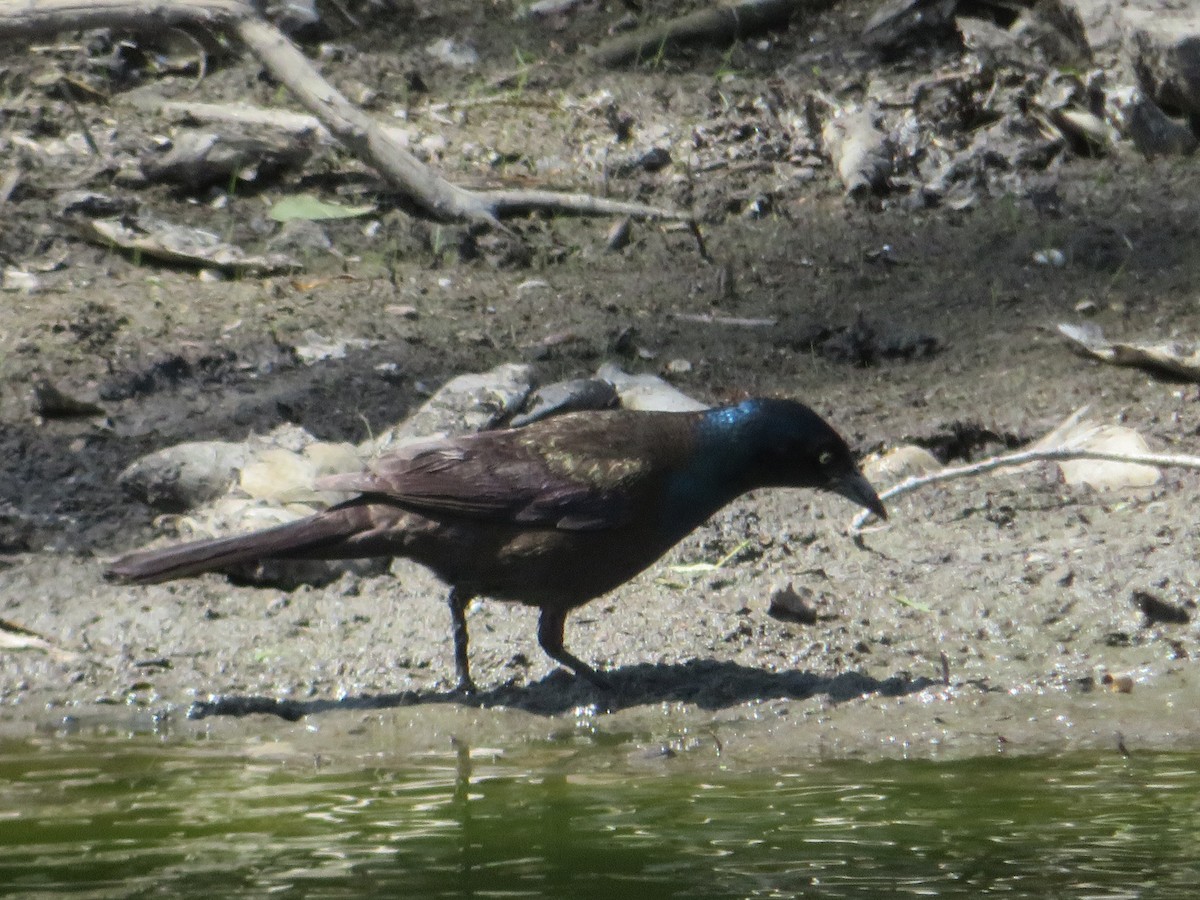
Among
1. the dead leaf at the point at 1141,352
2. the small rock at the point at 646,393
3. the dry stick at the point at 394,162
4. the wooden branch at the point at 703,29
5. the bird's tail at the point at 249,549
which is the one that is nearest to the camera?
the bird's tail at the point at 249,549

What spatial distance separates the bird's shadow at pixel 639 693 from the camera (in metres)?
5.34

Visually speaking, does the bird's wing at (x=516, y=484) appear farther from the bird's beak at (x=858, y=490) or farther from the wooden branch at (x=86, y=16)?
the wooden branch at (x=86, y=16)

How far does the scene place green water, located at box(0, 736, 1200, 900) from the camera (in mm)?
3869

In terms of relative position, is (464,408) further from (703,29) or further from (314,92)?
(703,29)

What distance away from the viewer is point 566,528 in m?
5.29

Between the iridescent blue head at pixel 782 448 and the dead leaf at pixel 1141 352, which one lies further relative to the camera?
the dead leaf at pixel 1141 352

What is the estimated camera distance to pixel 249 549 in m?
5.32

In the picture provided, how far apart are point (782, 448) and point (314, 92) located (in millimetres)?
3567

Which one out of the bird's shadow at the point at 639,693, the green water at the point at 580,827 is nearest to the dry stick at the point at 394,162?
the bird's shadow at the point at 639,693

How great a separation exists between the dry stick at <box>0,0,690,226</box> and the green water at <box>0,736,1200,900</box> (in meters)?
3.91

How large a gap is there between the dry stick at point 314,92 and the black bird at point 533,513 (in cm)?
321

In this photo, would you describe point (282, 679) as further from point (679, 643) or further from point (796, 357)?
point (796, 357)

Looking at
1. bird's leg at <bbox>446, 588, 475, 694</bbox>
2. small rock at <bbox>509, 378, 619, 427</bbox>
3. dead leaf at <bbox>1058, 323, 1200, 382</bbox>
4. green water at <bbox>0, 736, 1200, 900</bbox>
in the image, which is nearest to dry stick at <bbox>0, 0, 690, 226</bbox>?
small rock at <bbox>509, 378, 619, 427</bbox>

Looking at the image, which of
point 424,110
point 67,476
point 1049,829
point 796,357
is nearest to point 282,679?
point 67,476
